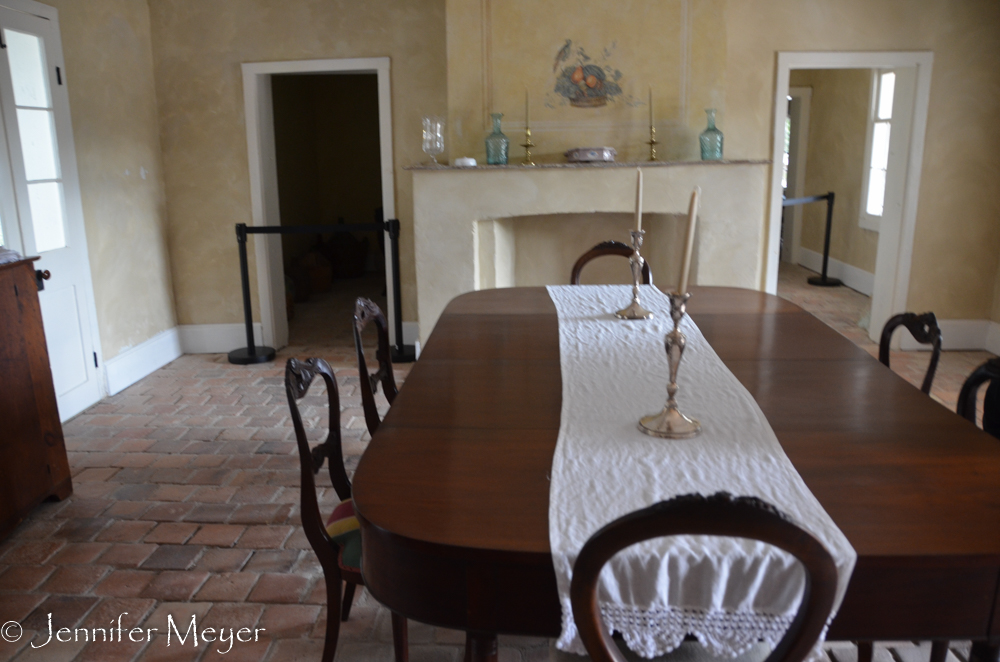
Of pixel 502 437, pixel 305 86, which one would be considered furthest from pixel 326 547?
pixel 305 86

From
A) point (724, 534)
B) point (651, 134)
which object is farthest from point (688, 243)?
point (651, 134)

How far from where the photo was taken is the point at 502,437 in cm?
162

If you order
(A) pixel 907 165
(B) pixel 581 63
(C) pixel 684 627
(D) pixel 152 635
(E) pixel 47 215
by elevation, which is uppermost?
(B) pixel 581 63

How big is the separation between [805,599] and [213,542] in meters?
2.35

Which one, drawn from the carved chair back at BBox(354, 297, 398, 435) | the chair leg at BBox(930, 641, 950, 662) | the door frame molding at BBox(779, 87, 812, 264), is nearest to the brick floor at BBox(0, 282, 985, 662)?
the chair leg at BBox(930, 641, 950, 662)

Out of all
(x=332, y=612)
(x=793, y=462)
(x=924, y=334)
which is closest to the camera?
(x=793, y=462)

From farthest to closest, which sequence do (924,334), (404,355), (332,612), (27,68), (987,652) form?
1. (404,355)
2. (27,68)
3. (924,334)
4. (332,612)
5. (987,652)

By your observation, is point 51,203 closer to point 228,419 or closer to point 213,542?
point 228,419

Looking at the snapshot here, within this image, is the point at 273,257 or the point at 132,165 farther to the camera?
the point at 273,257

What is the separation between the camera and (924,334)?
2.21 m

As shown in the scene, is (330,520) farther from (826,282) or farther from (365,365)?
(826,282)

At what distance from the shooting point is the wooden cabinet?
2.76m

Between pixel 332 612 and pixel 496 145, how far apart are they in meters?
3.14

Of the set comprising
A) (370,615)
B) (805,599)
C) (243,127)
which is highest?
(243,127)
